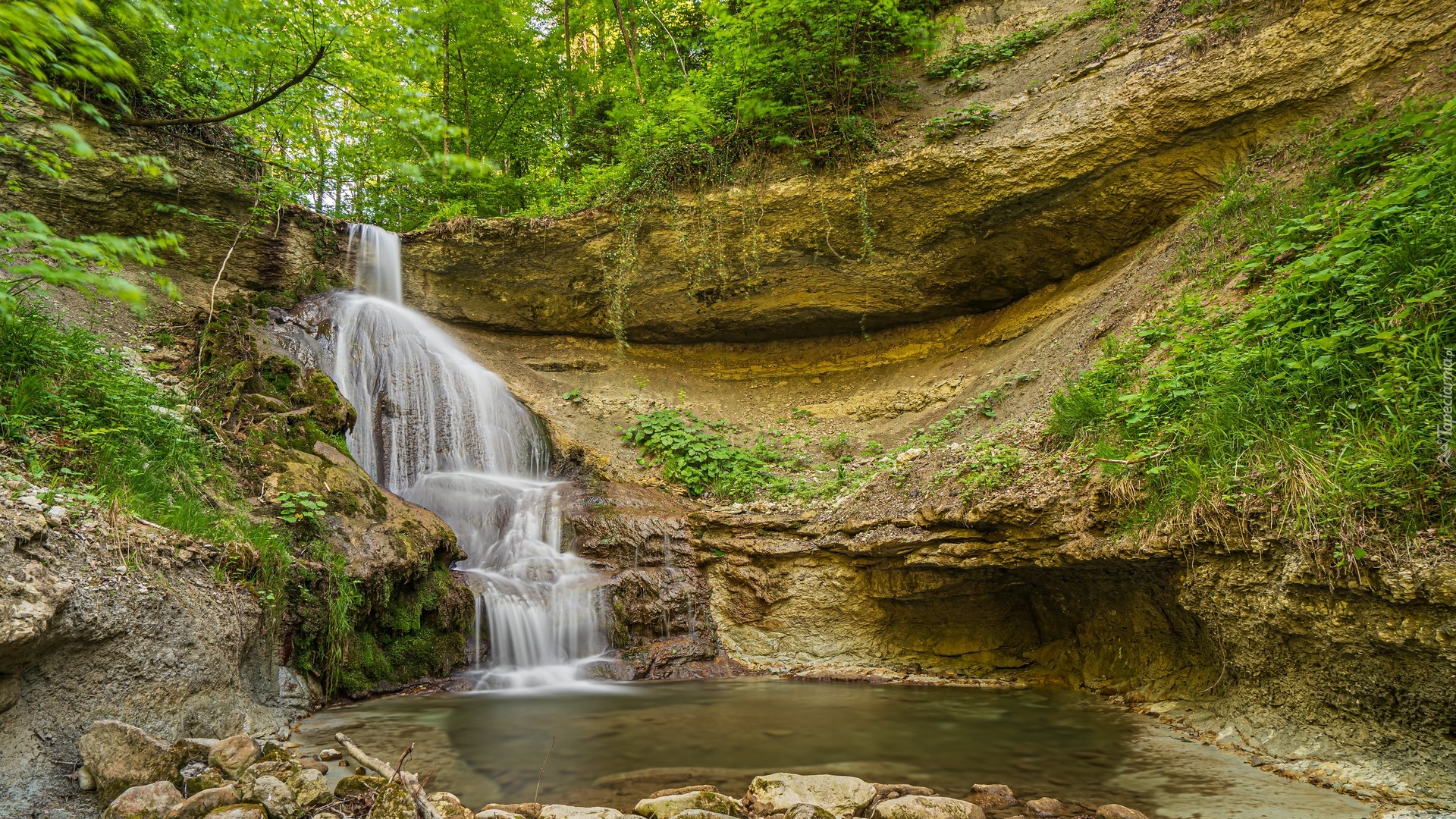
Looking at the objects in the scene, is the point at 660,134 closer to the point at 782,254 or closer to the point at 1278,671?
the point at 782,254

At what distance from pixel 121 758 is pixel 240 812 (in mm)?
843

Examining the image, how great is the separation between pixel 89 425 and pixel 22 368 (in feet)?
2.13

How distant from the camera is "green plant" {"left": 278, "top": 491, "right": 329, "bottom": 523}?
5547mm

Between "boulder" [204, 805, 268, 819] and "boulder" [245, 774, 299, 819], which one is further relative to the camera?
"boulder" [245, 774, 299, 819]

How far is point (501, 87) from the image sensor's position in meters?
15.9

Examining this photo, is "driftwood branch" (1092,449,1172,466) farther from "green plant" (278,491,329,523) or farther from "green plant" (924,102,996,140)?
"green plant" (278,491,329,523)

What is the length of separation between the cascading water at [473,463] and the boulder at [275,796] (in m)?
3.61

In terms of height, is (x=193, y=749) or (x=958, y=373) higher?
(x=958, y=373)

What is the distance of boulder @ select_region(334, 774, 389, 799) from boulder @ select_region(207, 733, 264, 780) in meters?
0.49

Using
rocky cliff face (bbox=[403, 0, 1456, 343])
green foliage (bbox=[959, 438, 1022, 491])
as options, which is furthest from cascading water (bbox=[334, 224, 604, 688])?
green foliage (bbox=[959, 438, 1022, 491])

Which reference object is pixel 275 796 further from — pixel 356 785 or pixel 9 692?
pixel 9 692

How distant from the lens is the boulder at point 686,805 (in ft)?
10.9

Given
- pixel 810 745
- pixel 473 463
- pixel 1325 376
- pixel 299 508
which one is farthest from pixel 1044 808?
pixel 473 463

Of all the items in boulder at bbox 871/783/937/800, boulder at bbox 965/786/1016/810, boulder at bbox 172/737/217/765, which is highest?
boulder at bbox 172/737/217/765
